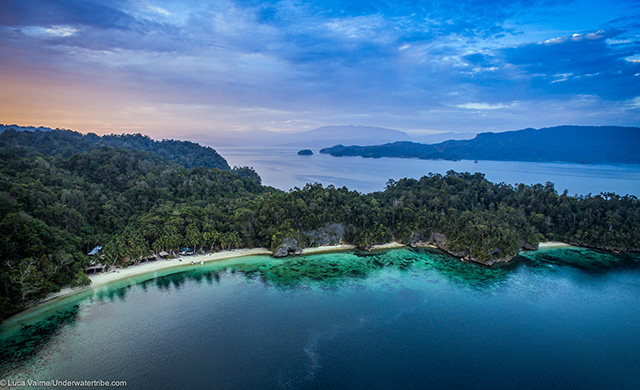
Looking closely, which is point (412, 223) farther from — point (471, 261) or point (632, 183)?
point (632, 183)

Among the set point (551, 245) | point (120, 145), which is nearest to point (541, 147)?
point (551, 245)

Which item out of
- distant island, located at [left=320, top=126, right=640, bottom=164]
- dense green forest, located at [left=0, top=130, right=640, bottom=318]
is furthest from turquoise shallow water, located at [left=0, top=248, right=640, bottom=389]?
distant island, located at [left=320, top=126, right=640, bottom=164]

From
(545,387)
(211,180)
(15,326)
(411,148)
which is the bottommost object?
(545,387)

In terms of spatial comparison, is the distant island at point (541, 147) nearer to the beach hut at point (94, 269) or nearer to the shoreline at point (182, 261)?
the shoreline at point (182, 261)

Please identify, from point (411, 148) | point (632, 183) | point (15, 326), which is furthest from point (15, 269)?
point (411, 148)

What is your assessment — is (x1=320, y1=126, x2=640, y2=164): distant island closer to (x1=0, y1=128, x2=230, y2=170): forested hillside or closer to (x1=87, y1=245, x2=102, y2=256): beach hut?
(x1=0, y1=128, x2=230, y2=170): forested hillside

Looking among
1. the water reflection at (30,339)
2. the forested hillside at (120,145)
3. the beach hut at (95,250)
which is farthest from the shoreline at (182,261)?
the forested hillside at (120,145)
